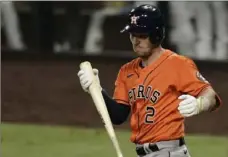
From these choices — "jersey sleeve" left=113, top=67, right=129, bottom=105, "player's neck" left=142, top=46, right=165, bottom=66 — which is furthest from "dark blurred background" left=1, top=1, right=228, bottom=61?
"player's neck" left=142, top=46, right=165, bottom=66

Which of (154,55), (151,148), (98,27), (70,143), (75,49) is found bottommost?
(75,49)

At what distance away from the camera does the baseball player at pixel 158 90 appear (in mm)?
4551

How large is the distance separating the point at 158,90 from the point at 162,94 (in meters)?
0.03

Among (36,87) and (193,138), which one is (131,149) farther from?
(36,87)

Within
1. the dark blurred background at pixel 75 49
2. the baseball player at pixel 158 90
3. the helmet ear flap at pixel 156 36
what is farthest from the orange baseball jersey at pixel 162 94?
the dark blurred background at pixel 75 49

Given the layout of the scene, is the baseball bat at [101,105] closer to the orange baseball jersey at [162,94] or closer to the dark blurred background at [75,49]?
the orange baseball jersey at [162,94]

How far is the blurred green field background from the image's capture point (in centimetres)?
770

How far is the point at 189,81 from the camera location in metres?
4.54

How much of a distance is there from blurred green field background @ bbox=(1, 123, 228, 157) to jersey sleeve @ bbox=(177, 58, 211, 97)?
3.05 m

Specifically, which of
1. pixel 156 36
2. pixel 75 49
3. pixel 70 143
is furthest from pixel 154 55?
pixel 75 49

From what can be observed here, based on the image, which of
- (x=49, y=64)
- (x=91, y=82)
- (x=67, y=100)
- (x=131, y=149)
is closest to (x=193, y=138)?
(x=131, y=149)

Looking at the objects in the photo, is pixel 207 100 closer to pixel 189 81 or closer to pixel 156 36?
pixel 189 81

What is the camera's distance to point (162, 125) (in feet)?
14.9

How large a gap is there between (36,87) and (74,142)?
223cm
